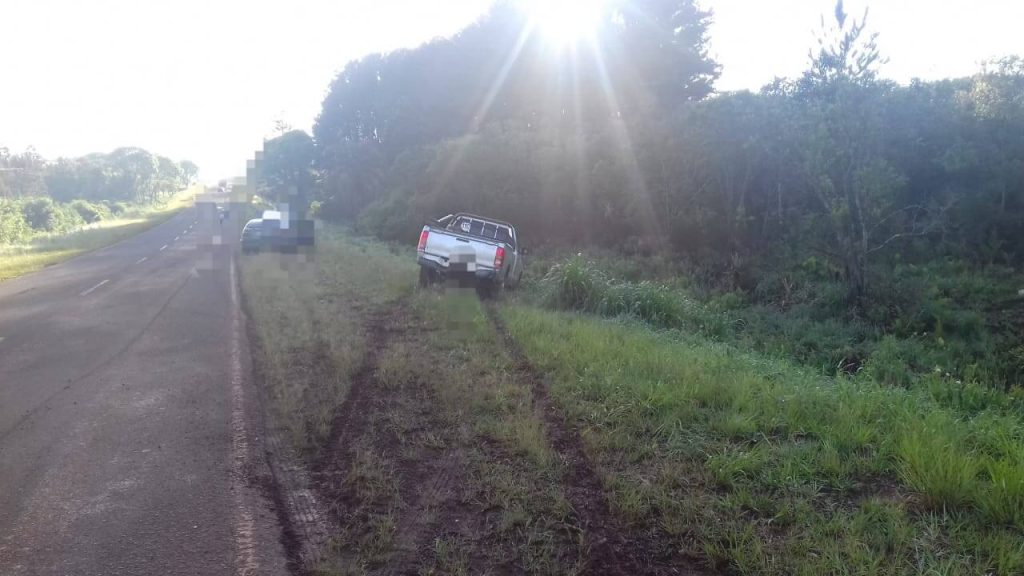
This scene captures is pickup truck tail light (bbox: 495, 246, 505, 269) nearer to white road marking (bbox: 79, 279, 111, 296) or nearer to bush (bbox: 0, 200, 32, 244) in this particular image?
white road marking (bbox: 79, 279, 111, 296)

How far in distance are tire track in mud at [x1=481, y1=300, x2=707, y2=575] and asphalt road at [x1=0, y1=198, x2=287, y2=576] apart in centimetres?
174

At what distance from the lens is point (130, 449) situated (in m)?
5.07

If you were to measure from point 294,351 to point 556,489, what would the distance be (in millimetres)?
5195

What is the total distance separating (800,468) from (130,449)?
16.6 feet

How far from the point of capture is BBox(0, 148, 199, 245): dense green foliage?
46.7 meters

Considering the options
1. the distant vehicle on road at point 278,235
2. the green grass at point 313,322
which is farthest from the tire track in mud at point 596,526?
the distant vehicle on road at point 278,235

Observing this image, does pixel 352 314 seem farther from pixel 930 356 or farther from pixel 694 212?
pixel 694 212

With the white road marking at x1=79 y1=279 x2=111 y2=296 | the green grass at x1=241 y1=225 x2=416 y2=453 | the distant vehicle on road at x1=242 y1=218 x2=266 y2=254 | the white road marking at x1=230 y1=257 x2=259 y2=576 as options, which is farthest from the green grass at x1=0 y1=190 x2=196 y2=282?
the white road marking at x1=230 y1=257 x2=259 y2=576

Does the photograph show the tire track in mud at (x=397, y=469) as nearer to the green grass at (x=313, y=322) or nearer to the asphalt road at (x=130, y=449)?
the green grass at (x=313, y=322)

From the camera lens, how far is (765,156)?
68.7 feet

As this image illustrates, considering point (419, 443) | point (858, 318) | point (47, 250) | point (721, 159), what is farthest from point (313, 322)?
point (47, 250)

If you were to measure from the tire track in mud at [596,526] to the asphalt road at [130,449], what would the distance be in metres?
1.74

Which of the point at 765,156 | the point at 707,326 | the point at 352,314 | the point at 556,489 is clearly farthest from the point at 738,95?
the point at 556,489

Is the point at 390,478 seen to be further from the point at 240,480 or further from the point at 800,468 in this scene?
the point at 800,468
